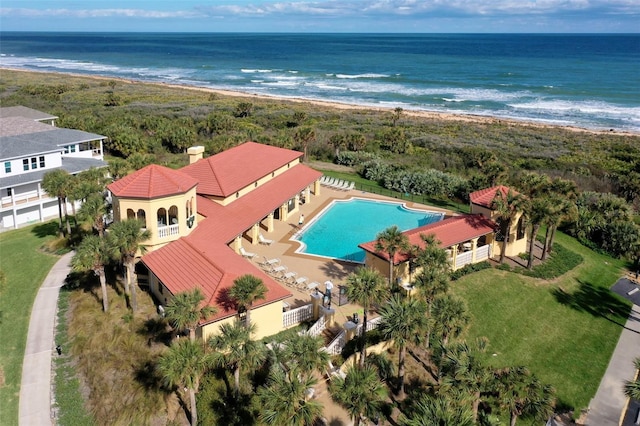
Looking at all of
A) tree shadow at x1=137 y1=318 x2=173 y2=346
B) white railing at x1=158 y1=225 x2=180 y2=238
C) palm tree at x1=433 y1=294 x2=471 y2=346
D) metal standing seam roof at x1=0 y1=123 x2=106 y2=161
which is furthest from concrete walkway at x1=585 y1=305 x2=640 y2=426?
metal standing seam roof at x1=0 y1=123 x2=106 y2=161

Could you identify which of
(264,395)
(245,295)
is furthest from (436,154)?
(264,395)

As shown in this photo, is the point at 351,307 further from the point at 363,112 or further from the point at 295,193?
the point at 363,112

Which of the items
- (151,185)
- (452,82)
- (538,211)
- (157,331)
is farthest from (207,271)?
(452,82)

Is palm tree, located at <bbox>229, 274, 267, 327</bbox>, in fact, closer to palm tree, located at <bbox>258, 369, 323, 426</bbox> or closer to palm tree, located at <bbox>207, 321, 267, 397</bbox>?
palm tree, located at <bbox>207, 321, 267, 397</bbox>

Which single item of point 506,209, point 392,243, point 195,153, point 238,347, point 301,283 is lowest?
point 301,283

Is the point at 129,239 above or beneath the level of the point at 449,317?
above

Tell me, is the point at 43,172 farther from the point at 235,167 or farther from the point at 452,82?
the point at 452,82
